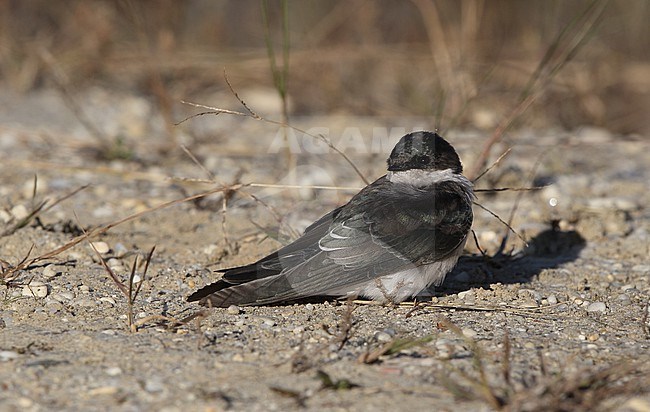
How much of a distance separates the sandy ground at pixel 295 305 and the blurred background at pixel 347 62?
567 millimetres

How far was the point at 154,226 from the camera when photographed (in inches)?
171

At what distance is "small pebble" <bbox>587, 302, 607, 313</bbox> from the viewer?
339cm

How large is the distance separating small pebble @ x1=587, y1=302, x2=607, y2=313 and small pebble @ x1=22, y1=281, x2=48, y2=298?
6.80ft

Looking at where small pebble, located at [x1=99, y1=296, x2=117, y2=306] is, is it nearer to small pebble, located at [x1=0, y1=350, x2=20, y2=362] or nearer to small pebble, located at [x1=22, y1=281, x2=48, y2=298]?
small pebble, located at [x1=22, y1=281, x2=48, y2=298]

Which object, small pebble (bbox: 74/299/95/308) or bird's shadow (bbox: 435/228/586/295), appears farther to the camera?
bird's shadow (bbox: 435/228/586/295)

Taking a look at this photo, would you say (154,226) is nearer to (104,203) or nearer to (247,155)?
(104,203)

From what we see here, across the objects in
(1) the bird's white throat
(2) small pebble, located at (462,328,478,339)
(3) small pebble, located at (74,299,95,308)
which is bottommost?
(3) small pebble, located at (74,299,95,308)

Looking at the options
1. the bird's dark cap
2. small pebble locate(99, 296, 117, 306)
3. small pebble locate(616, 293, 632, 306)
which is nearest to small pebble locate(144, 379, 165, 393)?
small pebble locate(99, 296, 117, 306)

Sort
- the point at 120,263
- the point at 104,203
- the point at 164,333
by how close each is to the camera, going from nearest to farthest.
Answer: the point at 164,333 < the point at 120,263 < the point at 104,203

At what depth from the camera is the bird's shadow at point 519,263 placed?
3.78 metres

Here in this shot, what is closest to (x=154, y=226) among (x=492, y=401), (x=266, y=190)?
(x=266, y=190)

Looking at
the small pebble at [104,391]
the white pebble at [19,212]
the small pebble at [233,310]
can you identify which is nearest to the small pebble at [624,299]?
the small pebble at [233,310]

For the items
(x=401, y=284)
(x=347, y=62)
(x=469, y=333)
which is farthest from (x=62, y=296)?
(x=347, y=62)

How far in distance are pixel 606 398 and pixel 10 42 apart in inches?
218
